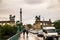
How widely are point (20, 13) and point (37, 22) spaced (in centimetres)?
1460

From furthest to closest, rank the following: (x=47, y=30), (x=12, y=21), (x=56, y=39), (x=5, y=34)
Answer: (x=12, y=21)
(x=5, y=34)
(x=47, y=30)
(x=56, y=39)

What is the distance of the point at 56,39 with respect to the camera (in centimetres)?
3002

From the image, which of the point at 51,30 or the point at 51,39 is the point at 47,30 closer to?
the point at 51,30

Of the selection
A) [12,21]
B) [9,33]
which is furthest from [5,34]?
[12,21]

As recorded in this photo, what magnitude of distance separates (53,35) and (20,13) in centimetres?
12045

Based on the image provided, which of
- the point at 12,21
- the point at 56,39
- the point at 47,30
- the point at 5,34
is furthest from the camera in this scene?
the point at 12,21

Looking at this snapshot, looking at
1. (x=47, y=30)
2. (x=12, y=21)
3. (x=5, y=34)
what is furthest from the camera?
(x=12, y=21)

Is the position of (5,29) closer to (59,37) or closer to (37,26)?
(59,37)

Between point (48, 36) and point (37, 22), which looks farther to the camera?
point (37, 22)

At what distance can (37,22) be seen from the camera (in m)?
158

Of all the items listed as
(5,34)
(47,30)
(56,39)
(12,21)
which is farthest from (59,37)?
(12,21)

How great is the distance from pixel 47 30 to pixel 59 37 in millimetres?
4185

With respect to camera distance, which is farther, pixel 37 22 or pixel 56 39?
pixel 37 22

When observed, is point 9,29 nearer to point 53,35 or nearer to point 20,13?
point 53,35
